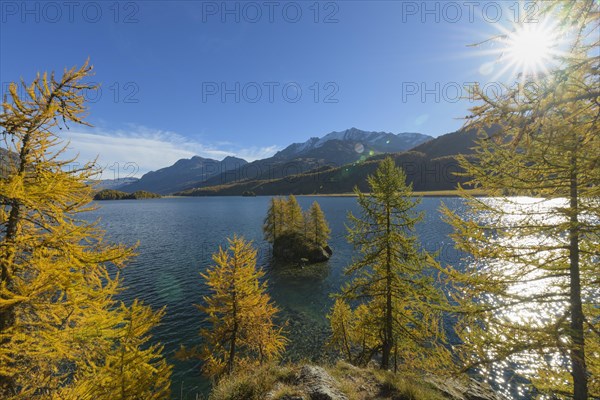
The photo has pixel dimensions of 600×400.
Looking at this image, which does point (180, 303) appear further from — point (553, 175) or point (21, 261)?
point (553, 175)

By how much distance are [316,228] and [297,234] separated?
12.9 feet

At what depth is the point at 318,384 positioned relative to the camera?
327 inches

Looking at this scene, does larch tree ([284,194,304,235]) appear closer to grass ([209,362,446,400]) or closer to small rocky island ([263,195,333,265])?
small rocky island ([263,195,333,265])

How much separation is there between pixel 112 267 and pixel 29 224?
4201 cm

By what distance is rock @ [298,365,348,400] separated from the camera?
7.86 meters

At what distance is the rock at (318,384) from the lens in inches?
310

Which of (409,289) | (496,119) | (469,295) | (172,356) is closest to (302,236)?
(172,356)

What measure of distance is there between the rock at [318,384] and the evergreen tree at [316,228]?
38.9 meters

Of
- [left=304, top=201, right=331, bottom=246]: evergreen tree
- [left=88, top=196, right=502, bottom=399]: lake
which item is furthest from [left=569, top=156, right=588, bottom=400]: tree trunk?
[left=304, top=201, right=331, bottom=246]: evergreen tree

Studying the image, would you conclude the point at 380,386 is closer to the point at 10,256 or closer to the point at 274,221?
the point at 10,256

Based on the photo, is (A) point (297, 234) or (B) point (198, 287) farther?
(A) point (297, 234)

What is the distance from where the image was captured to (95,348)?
23.5 ft

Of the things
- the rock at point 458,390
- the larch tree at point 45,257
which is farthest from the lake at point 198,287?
the rock at point 458,390

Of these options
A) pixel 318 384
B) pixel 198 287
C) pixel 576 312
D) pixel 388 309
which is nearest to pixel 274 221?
pixel 198 287
